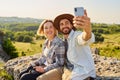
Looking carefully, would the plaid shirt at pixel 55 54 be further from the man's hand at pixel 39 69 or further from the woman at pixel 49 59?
the man's hand at pixel 39 69

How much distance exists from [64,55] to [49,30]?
2.48 feet

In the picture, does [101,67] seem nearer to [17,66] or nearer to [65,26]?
[65,26]

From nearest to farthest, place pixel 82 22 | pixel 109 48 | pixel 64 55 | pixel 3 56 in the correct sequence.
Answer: pixel 82 22, pixel 64 55, pixel 109 48, pixel 3 56

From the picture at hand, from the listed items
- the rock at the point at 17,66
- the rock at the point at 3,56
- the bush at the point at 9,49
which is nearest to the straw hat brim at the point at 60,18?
the rock at the point at 17,66

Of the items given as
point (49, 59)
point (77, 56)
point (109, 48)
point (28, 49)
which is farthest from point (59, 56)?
point (28, 49)

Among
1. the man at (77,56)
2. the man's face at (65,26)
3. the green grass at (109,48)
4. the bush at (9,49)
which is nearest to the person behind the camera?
the man at (77,56)

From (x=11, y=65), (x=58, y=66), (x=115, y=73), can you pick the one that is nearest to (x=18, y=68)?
(x=11, y=65)

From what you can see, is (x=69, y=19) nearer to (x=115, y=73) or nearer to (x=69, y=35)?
(x=69, y=35)

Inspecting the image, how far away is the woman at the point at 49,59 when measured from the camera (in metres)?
6.75

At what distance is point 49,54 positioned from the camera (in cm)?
707

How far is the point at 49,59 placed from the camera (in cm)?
708

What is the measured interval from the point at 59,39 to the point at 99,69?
1.53 metres

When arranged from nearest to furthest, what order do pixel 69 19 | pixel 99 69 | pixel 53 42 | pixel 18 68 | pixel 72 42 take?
1. pixel 72 42
2. pixel 69 19
3. pixel 53 42
4. pixel 99 69
5. pixel 18 68

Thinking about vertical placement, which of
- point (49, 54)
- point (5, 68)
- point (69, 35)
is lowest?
point (5, 68)
